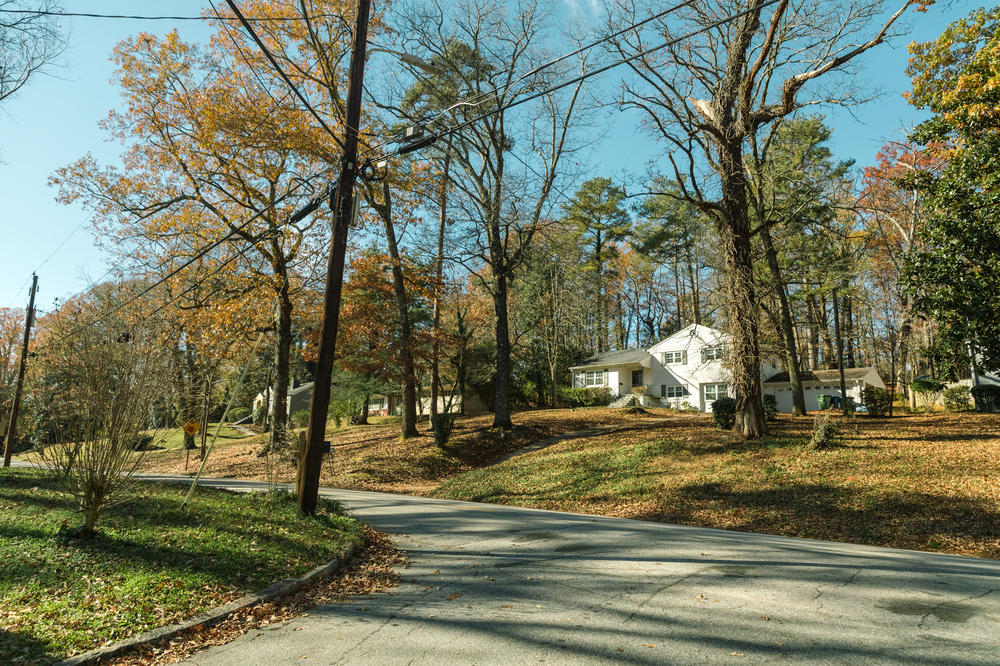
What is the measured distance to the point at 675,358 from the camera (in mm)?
37562

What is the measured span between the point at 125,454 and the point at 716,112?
660 inches


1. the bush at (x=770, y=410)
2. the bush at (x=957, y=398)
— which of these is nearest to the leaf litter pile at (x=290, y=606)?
the bush at (x=770, y=410)

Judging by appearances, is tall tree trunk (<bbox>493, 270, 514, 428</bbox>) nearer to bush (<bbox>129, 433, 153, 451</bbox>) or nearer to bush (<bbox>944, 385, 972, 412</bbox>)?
bush (<bbox>129, 433, 153, 451</bbox>)

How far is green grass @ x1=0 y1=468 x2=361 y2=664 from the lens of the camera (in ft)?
14.4

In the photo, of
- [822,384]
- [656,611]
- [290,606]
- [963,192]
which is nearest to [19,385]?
[290,606]

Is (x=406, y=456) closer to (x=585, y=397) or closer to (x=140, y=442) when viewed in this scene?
(x=140, y=442)

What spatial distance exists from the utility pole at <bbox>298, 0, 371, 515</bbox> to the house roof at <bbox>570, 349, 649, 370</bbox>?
31005 mm

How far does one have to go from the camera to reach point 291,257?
21250mm

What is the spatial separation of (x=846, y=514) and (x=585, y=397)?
25.5m

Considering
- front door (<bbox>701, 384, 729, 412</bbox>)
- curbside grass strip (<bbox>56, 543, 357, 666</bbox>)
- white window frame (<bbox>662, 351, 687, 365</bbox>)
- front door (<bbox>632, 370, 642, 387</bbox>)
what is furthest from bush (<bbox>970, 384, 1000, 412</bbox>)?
curbside grass strip (<bbox>56, 543, 357, 666</bbox>)

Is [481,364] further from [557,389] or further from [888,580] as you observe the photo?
[888,580]

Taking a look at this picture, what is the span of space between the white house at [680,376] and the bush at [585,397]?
2.11 meters

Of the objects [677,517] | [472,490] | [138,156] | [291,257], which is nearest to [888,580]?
[677,517]

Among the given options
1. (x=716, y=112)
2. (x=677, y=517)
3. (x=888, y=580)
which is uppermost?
(x=716, y=112)
